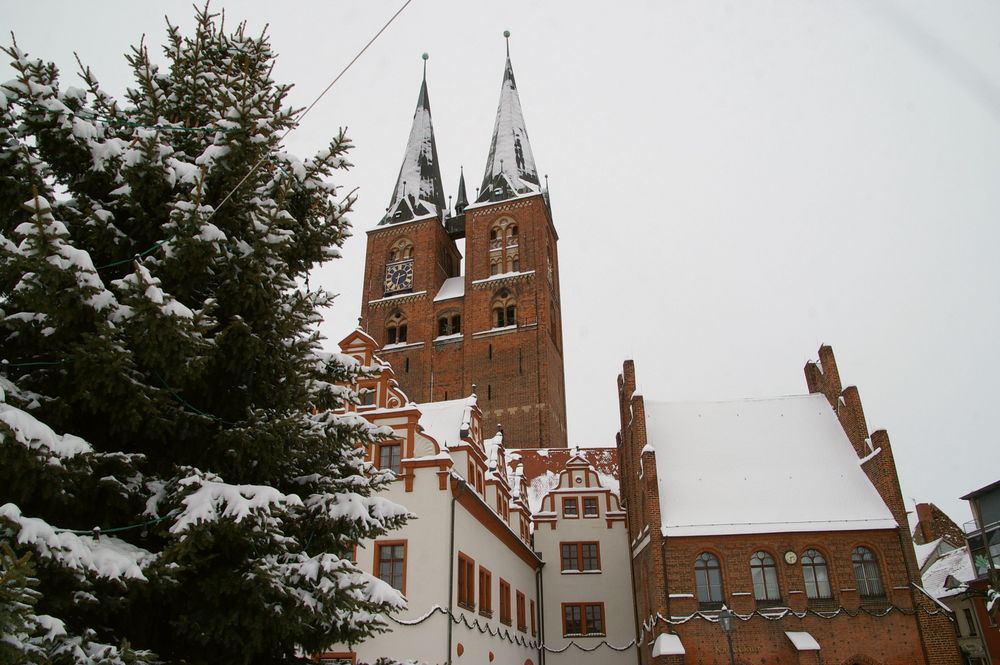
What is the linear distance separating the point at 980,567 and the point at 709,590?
44.2 feet

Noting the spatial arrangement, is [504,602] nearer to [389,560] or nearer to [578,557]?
[389,560]

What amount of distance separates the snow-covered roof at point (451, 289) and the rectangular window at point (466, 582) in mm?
38318

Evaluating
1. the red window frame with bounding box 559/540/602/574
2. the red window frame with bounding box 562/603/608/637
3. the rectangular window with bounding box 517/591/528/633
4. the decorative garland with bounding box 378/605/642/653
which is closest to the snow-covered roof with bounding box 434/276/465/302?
the red window frame with bounding box 559/540/602/574

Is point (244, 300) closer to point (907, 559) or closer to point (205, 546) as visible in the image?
point (205, 546)

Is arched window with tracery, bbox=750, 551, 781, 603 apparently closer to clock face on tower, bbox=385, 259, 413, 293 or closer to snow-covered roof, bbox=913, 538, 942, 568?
snow-covered roof, bbox=913, 538, 942, 568

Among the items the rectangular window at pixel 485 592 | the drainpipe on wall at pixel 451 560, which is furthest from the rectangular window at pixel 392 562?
the rectangular window at pixel 485 592

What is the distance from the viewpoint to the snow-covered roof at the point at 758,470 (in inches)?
1022

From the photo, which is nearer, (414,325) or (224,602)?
(224,602)

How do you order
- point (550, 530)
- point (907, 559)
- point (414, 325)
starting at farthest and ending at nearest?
1. point (414, 325)
2. point (550, 530)
3. point (907, 559)

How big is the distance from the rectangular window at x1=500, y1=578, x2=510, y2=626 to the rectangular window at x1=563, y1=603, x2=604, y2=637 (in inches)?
281

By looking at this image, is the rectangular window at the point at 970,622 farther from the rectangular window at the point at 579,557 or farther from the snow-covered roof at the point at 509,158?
the snow-covered roof at the point at 509,158

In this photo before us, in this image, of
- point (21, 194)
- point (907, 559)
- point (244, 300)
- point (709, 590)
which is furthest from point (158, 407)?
point (907, 559)

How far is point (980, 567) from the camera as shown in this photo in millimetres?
30188

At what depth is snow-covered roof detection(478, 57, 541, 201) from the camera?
61.2 m
